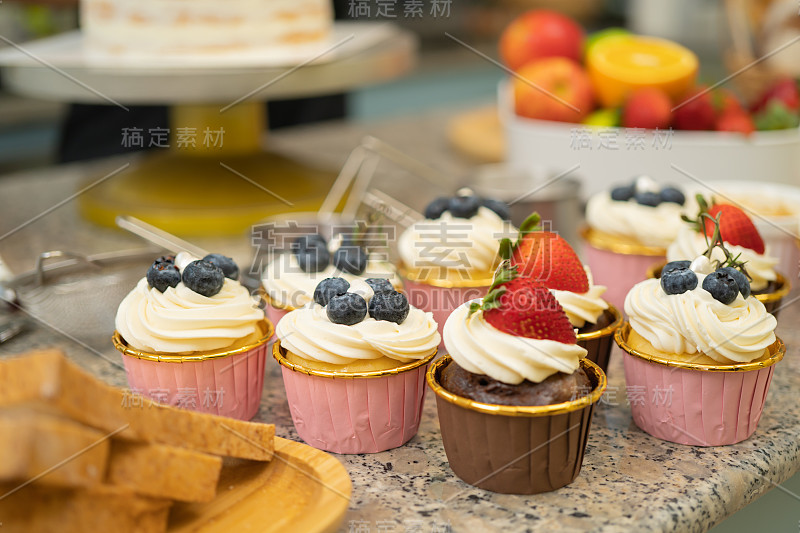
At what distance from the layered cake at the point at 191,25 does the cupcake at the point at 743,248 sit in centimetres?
100

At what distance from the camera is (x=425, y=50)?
15.9ft

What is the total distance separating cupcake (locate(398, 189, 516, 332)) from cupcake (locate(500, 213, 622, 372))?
0.48 ft

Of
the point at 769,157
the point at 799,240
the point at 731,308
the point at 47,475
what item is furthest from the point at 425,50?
the point at 47,475

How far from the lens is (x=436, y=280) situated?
1331 mm

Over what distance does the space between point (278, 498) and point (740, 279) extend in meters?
0.61

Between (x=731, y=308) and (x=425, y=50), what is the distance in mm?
4018

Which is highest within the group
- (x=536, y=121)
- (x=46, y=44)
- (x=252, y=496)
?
(x=46, y=44)

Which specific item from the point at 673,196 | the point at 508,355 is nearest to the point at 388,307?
the point at 508,355

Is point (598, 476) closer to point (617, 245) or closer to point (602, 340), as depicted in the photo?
point (602, 340)

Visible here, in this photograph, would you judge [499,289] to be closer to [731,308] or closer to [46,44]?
[731,308]

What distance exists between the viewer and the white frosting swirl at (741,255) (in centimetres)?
125

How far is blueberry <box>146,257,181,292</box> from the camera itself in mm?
1117

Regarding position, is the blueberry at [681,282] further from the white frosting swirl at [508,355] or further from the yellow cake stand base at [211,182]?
the yellow cake stand base at [211,182]

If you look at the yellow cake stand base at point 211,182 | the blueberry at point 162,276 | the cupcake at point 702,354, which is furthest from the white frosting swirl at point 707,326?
the yellow cake stand base at point 211,182
